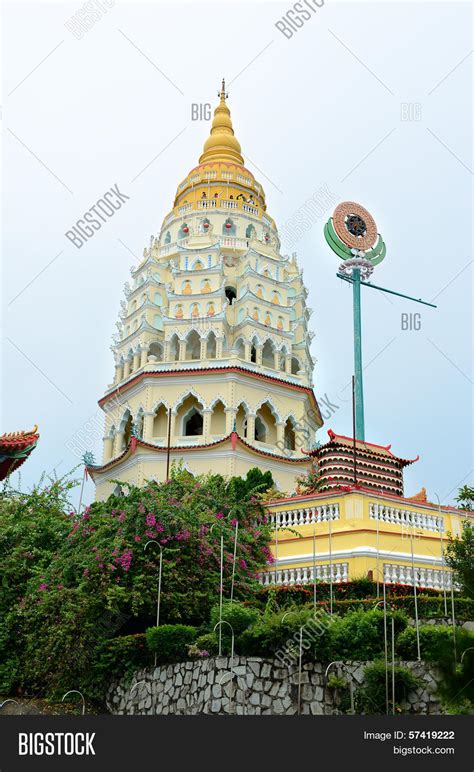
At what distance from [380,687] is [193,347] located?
2342 cm

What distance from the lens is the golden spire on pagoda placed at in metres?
41.7

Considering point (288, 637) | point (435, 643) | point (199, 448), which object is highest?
point (199, 448)

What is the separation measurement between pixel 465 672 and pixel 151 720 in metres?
3.94

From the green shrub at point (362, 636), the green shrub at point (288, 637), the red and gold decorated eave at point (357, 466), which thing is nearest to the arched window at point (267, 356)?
the red and gold decorated eave at point (357, 466)

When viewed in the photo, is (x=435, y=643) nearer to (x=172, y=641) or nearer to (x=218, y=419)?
(x=172, y=641)

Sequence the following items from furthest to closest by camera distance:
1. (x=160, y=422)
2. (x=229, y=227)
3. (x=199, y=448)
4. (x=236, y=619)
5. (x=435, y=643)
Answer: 1. (x=229, y=227)
2. (x=160, y=422)
3. (x=199, y=448)
4. (x=236, y=619)
5. (x=435, y=643)

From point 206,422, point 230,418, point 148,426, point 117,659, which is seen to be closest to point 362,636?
point 117,659

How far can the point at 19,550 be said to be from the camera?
19.5m

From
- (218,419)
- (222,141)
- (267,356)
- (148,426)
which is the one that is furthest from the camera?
(222,141)

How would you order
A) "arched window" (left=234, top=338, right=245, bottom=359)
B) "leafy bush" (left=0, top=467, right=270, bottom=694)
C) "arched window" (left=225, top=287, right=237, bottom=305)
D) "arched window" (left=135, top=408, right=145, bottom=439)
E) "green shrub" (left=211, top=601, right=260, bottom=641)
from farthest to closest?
"arched window" (left=225, top=287, right=237, bottom=305) → "arched window" (left=234, top=338, right=245, bottom=359) → "arched window" (left=135, top=408, right=145, bottom=439) → "leafy bush" (left=0, top=467, right=270, bottom=694) → "green shrub" (left=211, top=601, right=260, bottom=641)

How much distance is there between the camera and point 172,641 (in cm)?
1478

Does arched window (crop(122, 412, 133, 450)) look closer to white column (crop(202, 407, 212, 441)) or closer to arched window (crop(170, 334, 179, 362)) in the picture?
arched window (crop(170, 334, 179, 362))

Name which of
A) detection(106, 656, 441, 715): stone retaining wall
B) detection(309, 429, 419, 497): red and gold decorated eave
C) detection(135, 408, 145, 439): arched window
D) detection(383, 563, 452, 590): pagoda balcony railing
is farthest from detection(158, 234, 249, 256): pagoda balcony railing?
detection(106, 656, 441, 715): stone retaining wall

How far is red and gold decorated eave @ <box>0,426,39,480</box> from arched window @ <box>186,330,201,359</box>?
1674 centimetres
